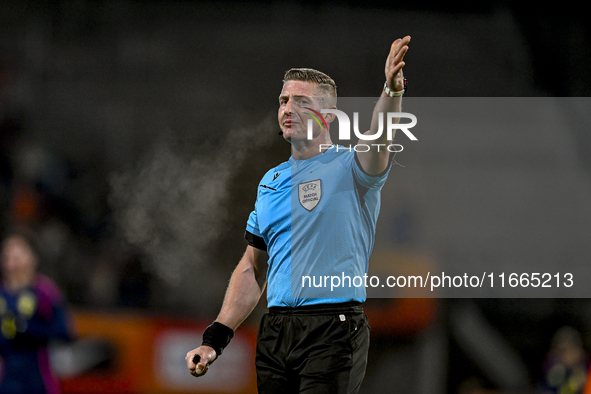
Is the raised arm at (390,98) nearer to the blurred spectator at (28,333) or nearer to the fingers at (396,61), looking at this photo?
the fingers at (396,61)

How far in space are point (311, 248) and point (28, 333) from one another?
2.95 meters

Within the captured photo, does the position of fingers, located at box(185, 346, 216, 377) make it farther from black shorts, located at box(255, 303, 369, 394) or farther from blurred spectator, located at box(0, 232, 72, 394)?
blurred spectator, located at box(0, 232, 72, 394)

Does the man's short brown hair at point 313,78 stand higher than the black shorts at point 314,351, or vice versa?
the man's short brown hair at point 313,78

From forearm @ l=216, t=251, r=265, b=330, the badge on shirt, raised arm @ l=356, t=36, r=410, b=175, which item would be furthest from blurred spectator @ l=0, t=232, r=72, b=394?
raised arm @ l=356, t=36, r=410, b=175

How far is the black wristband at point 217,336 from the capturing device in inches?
82.3

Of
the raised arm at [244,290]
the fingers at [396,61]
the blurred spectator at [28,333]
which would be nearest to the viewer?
the fingers at [396,61]

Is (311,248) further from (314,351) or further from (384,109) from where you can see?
(384,109)

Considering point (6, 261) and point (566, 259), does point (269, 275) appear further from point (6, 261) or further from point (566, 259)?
point (6, 261)

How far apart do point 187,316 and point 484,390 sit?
101 inches

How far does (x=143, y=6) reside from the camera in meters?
5.34

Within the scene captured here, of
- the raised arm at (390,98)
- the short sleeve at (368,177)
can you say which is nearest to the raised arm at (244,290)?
the short sleeve at (368,177)

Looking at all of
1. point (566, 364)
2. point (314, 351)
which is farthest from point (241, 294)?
point (566, 364)

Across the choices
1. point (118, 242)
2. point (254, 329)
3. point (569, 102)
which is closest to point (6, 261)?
point (118, 242)

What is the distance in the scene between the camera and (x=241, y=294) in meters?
2.24
